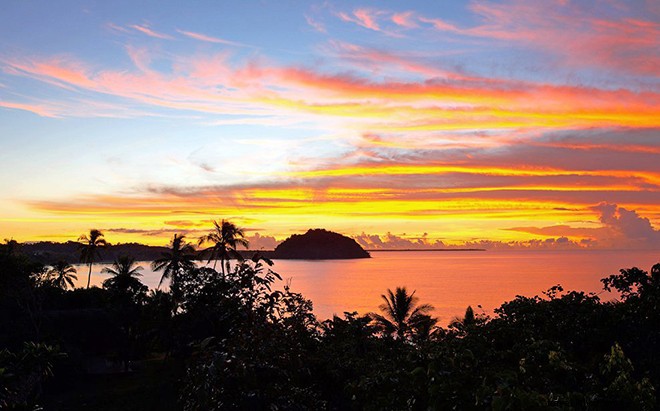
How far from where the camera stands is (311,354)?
23672 millimetres

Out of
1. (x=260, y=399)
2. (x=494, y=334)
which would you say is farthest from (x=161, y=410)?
(x=260, y=399)

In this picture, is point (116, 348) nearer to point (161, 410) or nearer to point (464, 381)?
point (161, 410)

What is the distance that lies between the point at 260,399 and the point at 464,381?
4253 mm

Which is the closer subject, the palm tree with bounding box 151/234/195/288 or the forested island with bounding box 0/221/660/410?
the forested island with bounding box 0/221/660/410

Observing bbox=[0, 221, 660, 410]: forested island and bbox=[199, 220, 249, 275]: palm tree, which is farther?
bbox=[199, 220, 249, 275]: palm tree

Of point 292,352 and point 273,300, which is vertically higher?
point 273,300

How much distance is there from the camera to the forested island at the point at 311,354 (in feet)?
30.8

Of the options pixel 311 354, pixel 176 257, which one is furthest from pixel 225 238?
pixel 311 354

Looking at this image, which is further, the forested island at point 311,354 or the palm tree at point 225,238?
the palm tree at point 225,238

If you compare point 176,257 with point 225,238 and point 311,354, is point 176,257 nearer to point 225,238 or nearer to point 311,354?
point 225,238

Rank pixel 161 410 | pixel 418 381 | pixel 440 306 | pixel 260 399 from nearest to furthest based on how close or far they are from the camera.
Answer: pixel 418 381, pixel 260 399, pixel 161 410, pixel 440 306

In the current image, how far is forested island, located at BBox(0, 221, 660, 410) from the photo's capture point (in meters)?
9.40

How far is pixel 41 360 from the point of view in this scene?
10266mm

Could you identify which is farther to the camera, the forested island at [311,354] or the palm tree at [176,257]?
the palm tree at [176,257]
